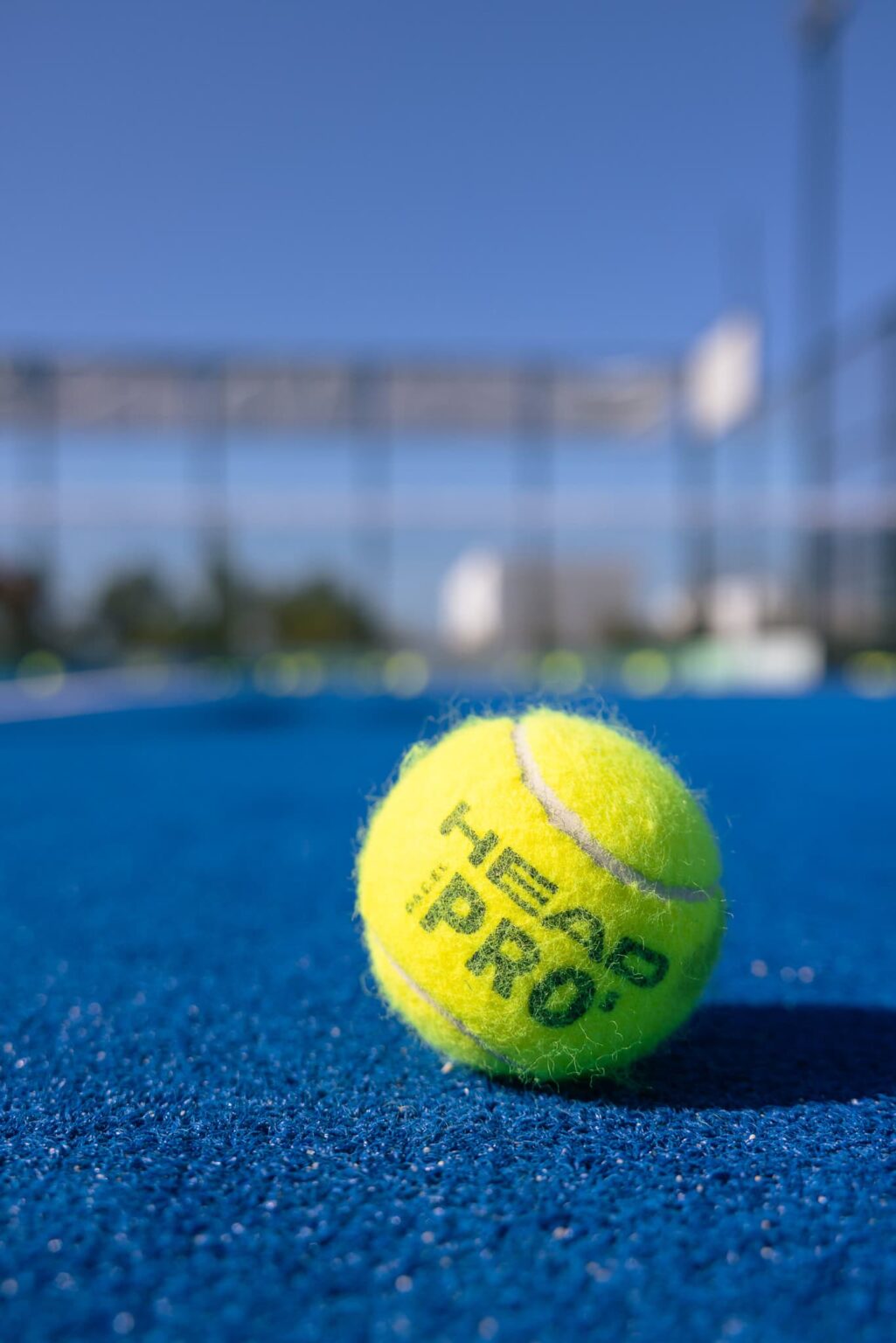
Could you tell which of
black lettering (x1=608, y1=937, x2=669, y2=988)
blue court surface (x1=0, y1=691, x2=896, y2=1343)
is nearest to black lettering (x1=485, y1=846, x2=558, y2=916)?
black lettering (x1=608, y1=937, x2=669, y2=988)

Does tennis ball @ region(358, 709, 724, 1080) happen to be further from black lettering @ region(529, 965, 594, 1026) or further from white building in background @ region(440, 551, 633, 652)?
white building in background @ region(440, 551, 633, 652)

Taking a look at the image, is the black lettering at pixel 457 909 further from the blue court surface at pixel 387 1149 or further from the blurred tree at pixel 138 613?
the blurred tree at pixel 138 613

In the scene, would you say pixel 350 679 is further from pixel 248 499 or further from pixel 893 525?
pixel 893 525

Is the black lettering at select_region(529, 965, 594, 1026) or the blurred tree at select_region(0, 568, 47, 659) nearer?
the black lettering at select_region(529, 965, 594, 1026)

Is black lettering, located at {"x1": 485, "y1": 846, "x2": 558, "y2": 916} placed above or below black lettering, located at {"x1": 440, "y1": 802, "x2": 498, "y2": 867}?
below

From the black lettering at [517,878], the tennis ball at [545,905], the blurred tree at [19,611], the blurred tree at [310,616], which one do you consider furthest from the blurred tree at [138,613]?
the black lettering at [517,878]

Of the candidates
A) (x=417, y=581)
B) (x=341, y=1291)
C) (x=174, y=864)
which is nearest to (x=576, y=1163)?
(x=341, y=1291)

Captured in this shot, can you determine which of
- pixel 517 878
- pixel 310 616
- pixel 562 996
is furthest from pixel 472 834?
pixel 310 616
